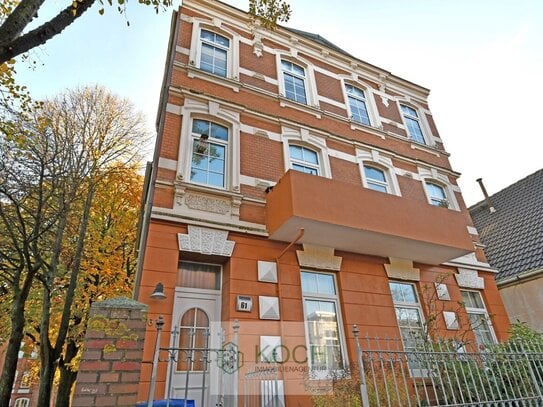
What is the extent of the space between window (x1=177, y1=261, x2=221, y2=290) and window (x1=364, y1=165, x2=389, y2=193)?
5.02 metres

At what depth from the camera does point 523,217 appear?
11.7m

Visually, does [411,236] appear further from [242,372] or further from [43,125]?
[43,125]

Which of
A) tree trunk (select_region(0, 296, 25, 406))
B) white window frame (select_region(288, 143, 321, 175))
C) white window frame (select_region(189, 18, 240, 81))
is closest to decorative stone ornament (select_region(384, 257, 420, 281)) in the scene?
white window frame (select_region(288, 143, 321, 175))

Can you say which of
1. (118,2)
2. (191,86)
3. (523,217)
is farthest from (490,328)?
(118,2)

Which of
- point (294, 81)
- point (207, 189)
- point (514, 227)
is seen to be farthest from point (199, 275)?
point (514, 227)

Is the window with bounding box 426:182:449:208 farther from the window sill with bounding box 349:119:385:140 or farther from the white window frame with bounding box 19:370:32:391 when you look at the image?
the white window frame with bounding box 19:370:32:391

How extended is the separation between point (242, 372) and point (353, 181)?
18.0 feet

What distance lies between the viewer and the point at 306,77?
10.4m

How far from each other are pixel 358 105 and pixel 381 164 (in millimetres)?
2624

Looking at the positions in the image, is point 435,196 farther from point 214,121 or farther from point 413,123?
point 214,121

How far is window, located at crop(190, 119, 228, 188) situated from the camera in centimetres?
702

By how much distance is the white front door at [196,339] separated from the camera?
16.8ft

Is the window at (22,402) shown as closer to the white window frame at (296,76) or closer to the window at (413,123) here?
the white window frame at (296,76)

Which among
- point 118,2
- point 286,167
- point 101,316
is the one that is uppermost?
point 286,167
